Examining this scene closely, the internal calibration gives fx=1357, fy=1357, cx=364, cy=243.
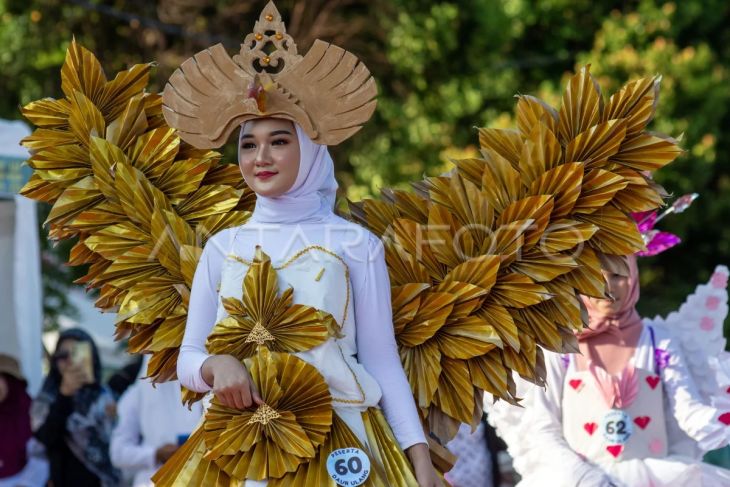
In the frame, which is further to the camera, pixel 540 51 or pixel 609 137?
pixel 540 51

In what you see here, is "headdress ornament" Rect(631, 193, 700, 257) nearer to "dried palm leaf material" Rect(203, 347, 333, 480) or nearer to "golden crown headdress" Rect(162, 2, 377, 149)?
"golden crown headdress" Rect(162, 2, 377, 149)

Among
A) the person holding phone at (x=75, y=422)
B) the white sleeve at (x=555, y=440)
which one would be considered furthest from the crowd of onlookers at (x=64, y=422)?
the white sleeve at (x=555, y=440)

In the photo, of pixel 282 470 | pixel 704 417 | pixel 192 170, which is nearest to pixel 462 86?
pixel 704 417

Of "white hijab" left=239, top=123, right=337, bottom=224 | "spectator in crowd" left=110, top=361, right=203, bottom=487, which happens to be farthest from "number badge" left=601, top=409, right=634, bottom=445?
"spectator in crowd" left=110, top=361, right=203, bottom=487

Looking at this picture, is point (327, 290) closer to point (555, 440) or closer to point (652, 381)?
point (555, 440)

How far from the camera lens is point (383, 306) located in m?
3.81

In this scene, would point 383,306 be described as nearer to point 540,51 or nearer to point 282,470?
point 282,470

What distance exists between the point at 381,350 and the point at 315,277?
286 millimetres

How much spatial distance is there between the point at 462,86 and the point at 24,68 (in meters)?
4.38

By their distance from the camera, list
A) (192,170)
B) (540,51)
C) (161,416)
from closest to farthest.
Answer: (192,170) < (161,416) < (540,51)

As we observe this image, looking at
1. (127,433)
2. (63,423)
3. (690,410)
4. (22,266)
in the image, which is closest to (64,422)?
(63,423)

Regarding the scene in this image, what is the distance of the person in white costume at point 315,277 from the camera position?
3.70 m

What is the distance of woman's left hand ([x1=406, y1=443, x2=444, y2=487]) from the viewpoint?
3.69 m

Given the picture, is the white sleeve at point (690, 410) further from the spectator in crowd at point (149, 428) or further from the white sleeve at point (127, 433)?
the white sleeve at point (127, 433)
